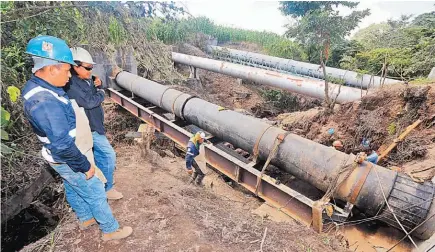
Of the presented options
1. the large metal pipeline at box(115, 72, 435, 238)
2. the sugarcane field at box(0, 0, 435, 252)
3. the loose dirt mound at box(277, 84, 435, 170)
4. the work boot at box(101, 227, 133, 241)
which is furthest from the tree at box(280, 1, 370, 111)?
the work boot at box(101, 227, 133, 241)

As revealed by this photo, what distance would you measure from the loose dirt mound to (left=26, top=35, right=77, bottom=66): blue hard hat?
16.0 ft

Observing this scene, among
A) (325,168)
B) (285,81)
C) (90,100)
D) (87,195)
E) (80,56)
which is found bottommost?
(87,195)

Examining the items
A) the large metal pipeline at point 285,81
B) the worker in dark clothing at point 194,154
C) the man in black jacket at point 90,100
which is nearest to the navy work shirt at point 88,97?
the man in black jacket at point 90,100

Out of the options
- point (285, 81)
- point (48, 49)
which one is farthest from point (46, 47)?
point (285, 81)

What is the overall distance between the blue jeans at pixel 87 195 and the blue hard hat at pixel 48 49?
915mm

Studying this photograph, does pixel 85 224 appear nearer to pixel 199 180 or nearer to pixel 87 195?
pixel 87 195

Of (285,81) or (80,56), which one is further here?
(285,81)

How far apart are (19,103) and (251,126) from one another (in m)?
3.03

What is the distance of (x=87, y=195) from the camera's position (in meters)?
2.30

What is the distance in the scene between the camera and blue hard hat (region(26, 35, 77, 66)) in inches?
73.8

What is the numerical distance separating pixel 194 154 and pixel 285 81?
13.9ft

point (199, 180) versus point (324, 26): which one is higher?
point (324, 26)

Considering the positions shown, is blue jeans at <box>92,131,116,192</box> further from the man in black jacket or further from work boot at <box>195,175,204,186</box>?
work boot at <box>195,175,204,186</box>

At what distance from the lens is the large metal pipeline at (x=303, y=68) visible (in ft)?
23.3
